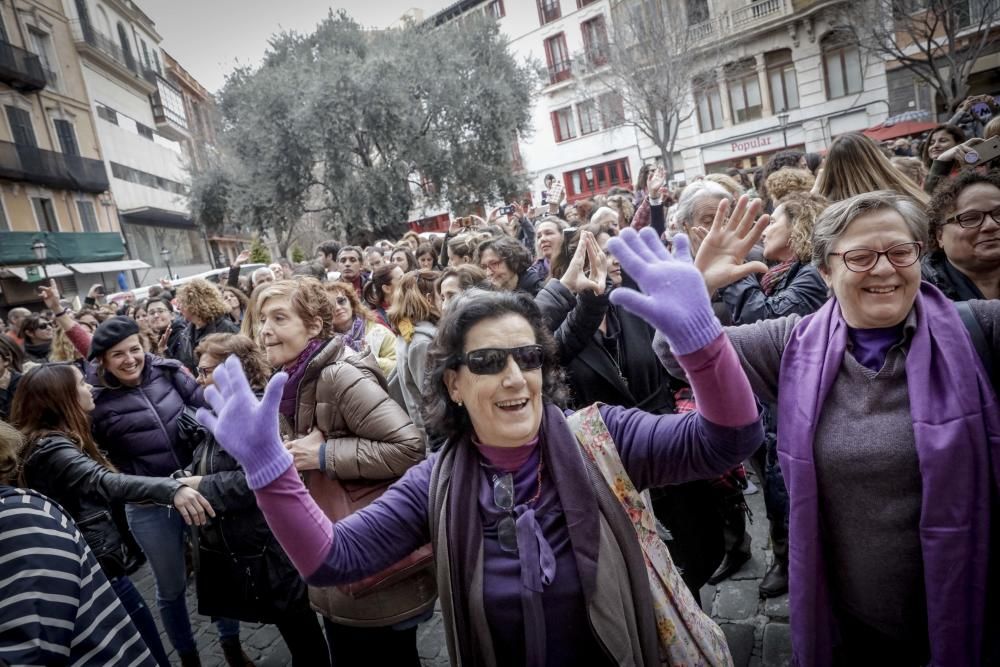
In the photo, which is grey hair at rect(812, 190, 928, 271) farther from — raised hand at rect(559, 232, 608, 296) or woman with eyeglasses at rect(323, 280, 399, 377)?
woman with eyeglasses at rect(323, 280, 399, 377)

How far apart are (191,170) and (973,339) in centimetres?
2689

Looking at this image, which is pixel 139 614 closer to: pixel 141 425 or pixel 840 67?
pixel 141 425

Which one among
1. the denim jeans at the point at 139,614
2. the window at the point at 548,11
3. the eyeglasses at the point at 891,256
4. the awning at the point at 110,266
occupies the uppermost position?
the window at the point at 548,11

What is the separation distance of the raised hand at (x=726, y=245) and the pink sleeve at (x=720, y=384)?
1.55ft

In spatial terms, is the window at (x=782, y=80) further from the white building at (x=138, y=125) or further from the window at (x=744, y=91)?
the white building at (x=138, y=125)

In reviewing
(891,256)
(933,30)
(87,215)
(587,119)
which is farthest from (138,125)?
(891,256)

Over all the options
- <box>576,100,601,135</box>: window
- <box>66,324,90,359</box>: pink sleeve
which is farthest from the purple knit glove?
<box>576,100,601,135</box>: window

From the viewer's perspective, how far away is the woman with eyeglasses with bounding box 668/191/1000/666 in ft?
5.51

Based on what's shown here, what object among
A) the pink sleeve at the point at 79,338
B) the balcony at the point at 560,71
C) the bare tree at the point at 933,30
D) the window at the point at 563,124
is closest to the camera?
the pink sleeve at the point at 79,338

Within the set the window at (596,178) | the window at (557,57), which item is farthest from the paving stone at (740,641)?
the window at (557,57)

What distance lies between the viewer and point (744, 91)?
24375 millimetres

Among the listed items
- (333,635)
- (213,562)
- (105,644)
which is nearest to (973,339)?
(333,635)

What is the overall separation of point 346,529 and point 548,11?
33728 mm

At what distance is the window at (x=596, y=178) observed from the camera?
2898 centimetres
